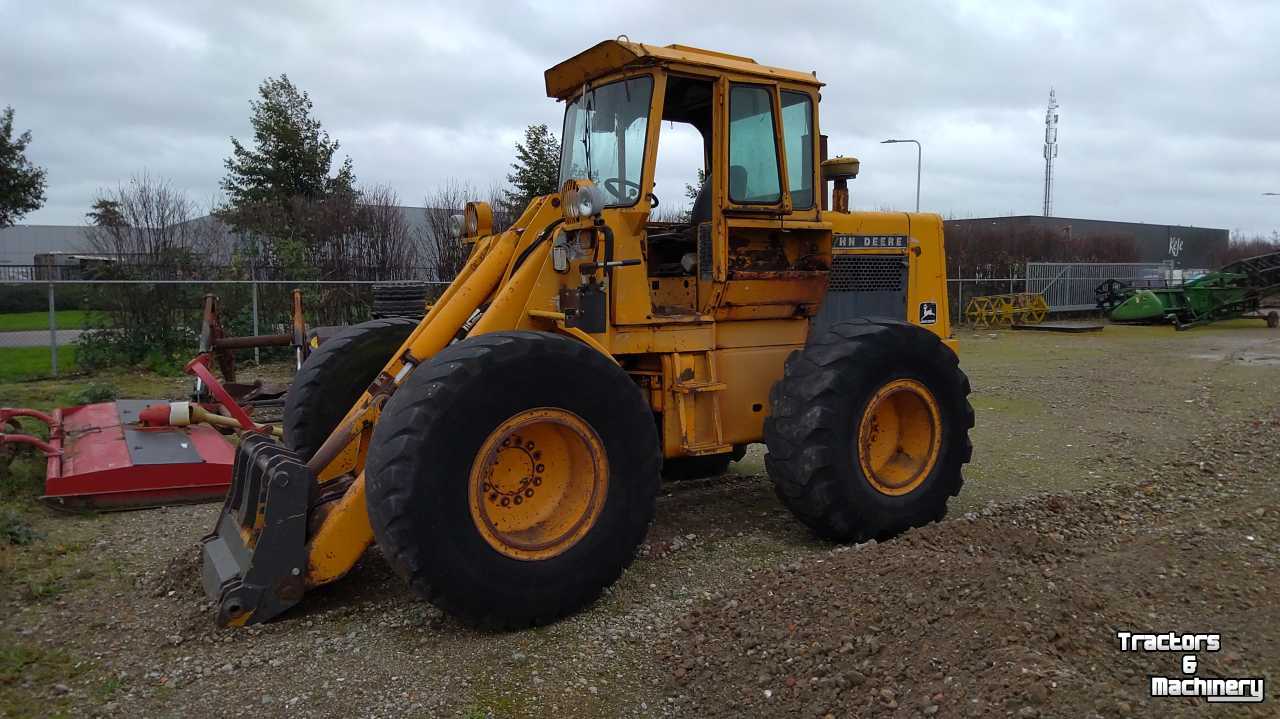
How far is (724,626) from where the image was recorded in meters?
3.96

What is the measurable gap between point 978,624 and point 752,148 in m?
3.14

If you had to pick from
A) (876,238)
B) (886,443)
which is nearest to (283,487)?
(886,443)

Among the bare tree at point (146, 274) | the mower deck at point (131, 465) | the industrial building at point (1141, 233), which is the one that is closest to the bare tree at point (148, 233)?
the bare tree at point (146, 274)

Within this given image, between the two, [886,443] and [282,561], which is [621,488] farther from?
[886,443]

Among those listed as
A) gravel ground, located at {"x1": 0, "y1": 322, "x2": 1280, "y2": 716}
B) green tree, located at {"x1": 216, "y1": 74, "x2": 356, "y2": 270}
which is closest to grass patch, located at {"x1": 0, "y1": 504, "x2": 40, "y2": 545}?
gravel ground, located at {"x1": 0, "y1": 322, "x2": 1280, "y2": 716}

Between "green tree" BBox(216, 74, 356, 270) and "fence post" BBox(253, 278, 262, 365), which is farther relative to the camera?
"green tree" BBox(216, 74, 356, 270)

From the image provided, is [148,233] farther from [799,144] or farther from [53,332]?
[799,144]

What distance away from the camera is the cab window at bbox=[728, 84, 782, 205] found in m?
5.44

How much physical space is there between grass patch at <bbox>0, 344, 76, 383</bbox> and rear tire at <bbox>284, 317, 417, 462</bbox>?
971 centimetres

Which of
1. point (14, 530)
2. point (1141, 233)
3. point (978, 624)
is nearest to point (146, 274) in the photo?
point (14, 530)

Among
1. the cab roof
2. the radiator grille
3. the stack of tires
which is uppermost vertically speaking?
the cab roof

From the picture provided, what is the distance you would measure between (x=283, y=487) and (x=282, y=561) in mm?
340

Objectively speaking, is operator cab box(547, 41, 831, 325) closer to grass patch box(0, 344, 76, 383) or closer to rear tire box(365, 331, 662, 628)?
rear tire box(365, 331, 662, 628)

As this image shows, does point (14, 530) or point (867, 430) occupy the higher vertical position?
point (867, 430)
